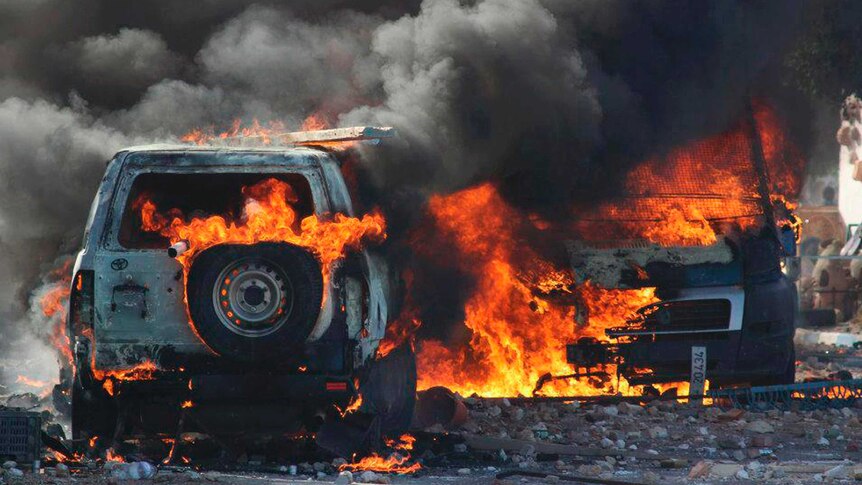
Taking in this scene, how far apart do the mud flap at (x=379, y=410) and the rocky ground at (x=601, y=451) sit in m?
0.13

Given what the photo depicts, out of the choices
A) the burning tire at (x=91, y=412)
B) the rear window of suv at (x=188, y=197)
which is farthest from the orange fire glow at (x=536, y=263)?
the burning tire at (x=91, y=412)

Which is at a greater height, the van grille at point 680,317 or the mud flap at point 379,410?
the van grille at point 680,317

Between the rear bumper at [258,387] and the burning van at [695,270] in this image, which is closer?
the rear bumper at [258,387]

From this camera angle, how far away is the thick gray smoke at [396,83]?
1231 cm

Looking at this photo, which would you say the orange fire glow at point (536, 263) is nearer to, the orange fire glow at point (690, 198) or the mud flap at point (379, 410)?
the orange fire glow at point (690, 198)

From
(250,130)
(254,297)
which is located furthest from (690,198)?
(254,297)

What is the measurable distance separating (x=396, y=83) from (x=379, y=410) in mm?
4154

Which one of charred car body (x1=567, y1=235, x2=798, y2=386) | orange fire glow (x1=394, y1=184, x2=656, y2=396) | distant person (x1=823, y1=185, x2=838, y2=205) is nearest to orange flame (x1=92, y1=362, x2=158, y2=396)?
orange fire glow (x1=394, y1=184, x2=656, y2=396)

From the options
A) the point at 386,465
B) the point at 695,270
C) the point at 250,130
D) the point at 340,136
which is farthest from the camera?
the point at 250,130

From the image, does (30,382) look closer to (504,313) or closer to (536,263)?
(504,313)

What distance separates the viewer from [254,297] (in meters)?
8.01

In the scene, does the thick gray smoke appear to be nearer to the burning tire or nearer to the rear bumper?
the rear bumper

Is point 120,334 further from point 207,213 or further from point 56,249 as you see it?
point 56,249

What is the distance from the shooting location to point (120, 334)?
8.27 m
